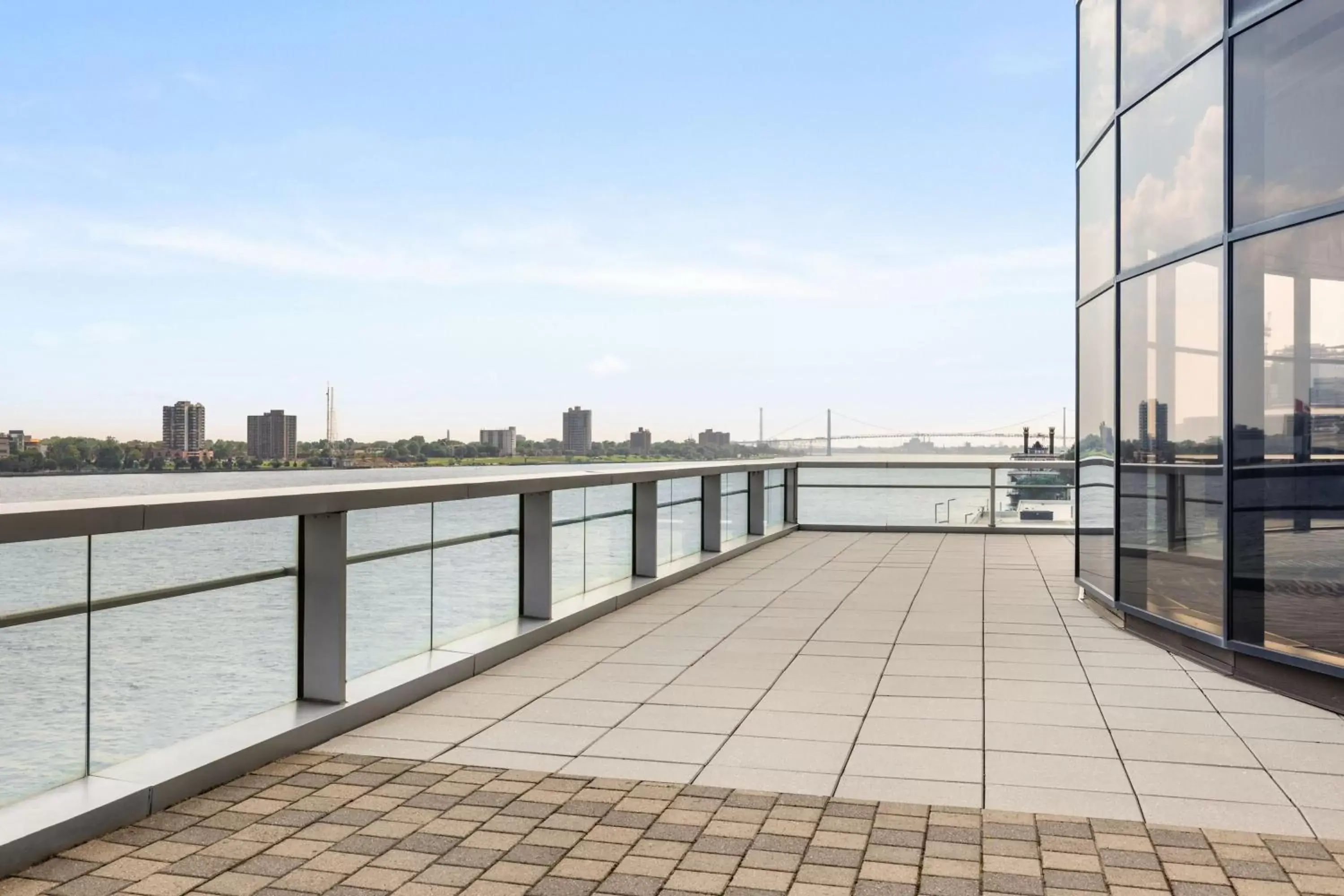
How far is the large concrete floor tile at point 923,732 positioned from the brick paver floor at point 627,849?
83 cm

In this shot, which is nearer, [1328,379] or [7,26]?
[1328,379]

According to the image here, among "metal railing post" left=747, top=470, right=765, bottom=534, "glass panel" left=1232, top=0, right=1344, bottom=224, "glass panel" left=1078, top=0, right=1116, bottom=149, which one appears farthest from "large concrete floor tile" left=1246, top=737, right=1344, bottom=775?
"metal railing post" left=747, top=470, right=765, bottom=534

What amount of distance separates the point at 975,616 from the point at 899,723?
11.2ft

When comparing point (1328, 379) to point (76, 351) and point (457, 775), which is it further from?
point (76, 351)

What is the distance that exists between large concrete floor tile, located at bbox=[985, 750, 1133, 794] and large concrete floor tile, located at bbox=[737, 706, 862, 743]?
0.63m

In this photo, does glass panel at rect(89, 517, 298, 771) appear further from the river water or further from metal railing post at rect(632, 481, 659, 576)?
metal railing post at rect(632, 481, 659, 576)

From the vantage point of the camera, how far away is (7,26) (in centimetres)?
4850

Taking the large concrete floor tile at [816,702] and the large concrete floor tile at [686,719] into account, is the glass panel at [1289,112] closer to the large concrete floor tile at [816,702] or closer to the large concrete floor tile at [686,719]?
the large concrete floor tile at [816,702]

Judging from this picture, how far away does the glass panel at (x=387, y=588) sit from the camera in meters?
4.74

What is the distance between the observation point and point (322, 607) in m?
4.52

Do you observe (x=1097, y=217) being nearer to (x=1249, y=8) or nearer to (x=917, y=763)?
(x=1249, y=8)

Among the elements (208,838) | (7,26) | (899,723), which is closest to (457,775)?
(208,838)

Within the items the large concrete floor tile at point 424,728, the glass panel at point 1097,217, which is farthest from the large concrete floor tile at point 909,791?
the glass panel at point 1097,217

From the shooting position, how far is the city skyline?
1399 inches
